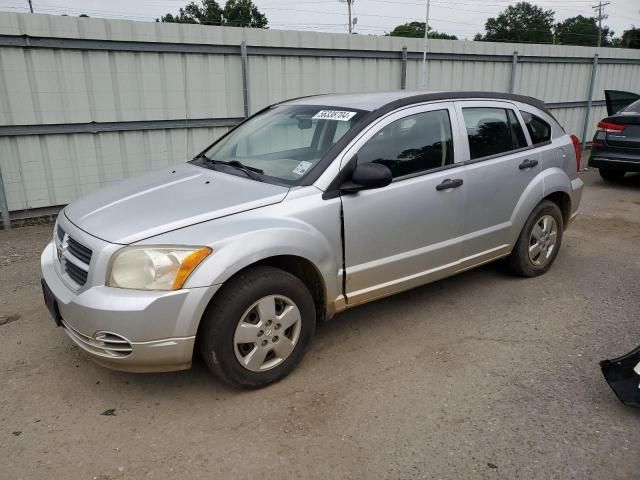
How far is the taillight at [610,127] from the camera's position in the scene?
8.13 meters

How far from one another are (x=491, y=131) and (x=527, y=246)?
109 cm

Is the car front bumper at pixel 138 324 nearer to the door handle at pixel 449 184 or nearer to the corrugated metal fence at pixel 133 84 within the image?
the door handle at pixel 449 184

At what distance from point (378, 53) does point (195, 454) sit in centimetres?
756

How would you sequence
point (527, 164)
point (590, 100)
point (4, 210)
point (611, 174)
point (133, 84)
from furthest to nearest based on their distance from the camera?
point (590, 100) < point (611, 174) < point (133, 84) < point (4, 210) < point (527, 164)

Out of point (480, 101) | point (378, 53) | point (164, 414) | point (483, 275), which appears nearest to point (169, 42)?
point (378, 53)

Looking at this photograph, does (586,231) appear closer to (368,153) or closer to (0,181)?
(368,153)

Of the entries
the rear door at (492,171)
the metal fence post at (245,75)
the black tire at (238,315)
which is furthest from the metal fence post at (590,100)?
the black tire at (238,315)

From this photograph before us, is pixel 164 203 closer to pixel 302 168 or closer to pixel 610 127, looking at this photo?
pixel 302 168

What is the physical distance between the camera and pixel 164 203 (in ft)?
10.2

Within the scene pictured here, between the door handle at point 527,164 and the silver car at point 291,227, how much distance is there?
0.7 inches

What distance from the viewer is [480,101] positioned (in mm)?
4219

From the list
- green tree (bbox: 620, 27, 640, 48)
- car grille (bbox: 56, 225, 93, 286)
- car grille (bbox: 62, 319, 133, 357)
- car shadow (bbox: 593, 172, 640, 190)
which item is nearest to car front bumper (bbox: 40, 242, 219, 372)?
car grille (bbox: 62, 319, 133, 357)

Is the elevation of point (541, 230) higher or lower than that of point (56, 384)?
higher

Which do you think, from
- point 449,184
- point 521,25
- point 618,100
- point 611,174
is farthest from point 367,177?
point 521,25
